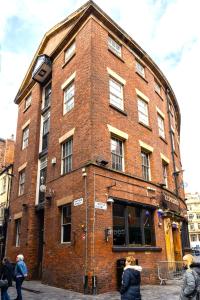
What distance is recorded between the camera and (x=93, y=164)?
1170 cm

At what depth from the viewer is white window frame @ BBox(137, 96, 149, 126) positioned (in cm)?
1653

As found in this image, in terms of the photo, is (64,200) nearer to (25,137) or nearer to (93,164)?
(93,164)

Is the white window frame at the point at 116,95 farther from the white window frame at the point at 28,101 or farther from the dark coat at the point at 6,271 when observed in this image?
the dark coat at the point at 6,271

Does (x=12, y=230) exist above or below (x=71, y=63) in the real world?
below

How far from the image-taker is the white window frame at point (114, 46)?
15.9 m

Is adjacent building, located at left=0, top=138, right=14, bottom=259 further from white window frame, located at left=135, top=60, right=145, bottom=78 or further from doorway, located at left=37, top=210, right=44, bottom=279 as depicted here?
white window frame, located at left=135, top=60, right=145, bottom=78

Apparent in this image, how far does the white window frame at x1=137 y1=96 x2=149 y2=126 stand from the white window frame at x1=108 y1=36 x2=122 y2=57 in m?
3.03

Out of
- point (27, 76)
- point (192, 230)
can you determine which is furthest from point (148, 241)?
point (192, 230)

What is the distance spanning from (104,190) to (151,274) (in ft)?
15.6

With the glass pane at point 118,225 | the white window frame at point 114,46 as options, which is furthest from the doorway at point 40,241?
the white window frame at point 114,46

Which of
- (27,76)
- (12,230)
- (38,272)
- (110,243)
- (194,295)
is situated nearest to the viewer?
(194,295)

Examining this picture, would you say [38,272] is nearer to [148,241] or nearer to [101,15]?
[148,241]

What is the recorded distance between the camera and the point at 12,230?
59.2ft

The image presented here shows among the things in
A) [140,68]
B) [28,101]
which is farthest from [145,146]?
A: [28,101]
